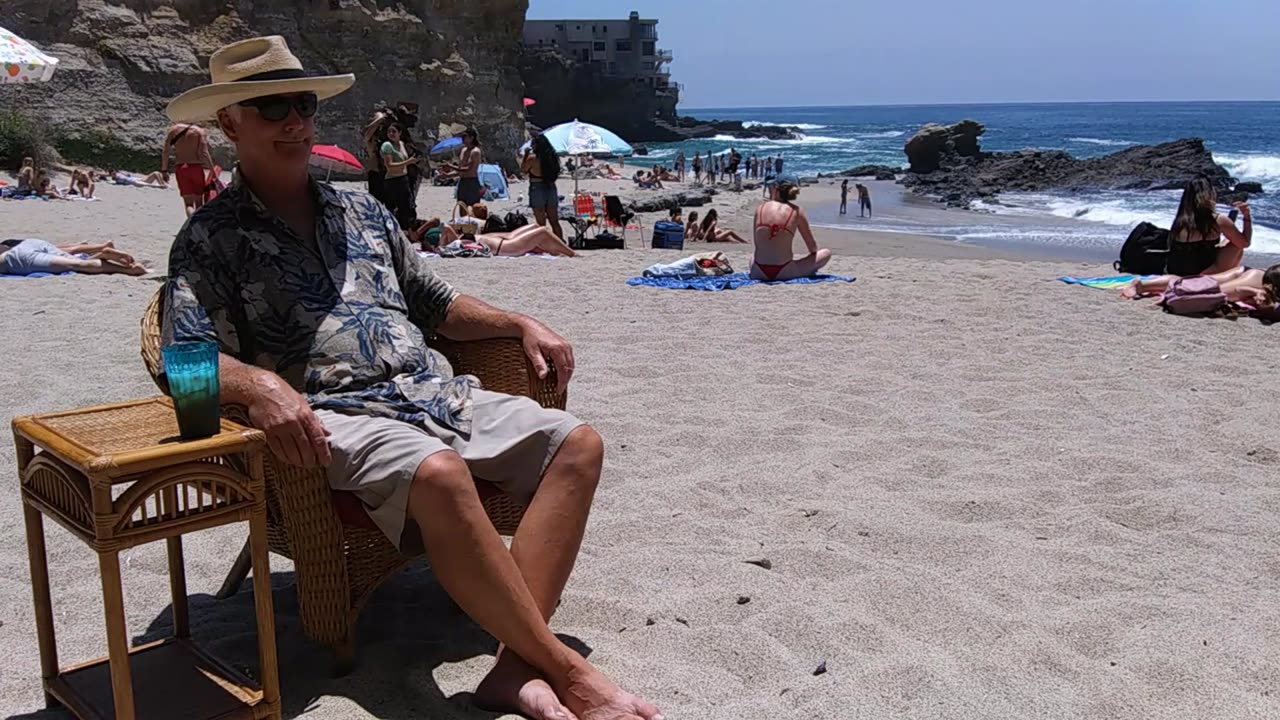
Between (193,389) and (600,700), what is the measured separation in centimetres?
100

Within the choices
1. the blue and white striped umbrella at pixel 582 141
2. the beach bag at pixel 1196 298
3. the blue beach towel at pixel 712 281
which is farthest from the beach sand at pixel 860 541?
the blue and white striped umbrella at pixel 582 141

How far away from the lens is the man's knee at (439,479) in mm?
2221

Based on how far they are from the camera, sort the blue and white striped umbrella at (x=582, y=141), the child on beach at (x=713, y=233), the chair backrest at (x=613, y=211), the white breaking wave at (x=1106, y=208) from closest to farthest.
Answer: the chair backrest at (x=613, y=211), the child on beach at (x=713, y=233), the blue and white striped umbrella at (x=582, y=141), the white breaking wave at (x=1106, y=208)

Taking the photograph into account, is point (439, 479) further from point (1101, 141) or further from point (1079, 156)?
point (1101, 141)

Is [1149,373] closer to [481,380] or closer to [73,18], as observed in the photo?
[481,380]

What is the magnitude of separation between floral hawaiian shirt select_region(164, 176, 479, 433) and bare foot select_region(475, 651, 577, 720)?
578mm

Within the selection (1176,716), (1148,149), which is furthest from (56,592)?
(1148,149)

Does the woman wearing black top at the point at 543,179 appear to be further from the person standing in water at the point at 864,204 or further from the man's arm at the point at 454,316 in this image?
the person standing in water at the point at 864,204

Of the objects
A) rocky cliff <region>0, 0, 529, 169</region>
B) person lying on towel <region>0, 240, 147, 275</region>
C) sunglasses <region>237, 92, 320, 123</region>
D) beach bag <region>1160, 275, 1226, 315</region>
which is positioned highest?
rocky cliff <region>0, 0, 529, 169</region>

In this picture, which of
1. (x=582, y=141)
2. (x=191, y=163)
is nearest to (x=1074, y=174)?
(x=582, y=141)

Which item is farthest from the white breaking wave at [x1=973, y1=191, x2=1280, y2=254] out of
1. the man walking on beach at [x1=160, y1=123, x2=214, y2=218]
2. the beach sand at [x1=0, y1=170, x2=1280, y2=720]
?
the man walking on beach at [x1=160, y1=123, x2=214, y2=218]

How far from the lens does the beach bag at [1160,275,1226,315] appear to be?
7203mm

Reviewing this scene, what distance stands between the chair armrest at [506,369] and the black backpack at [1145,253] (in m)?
7.30

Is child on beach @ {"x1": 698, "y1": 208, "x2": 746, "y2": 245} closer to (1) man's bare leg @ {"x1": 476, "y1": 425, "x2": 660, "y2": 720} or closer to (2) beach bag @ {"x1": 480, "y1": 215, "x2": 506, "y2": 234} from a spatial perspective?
(2) beach bag @ {"x1": 480, "y1": 215, "x2": 506, "y2": 234}
